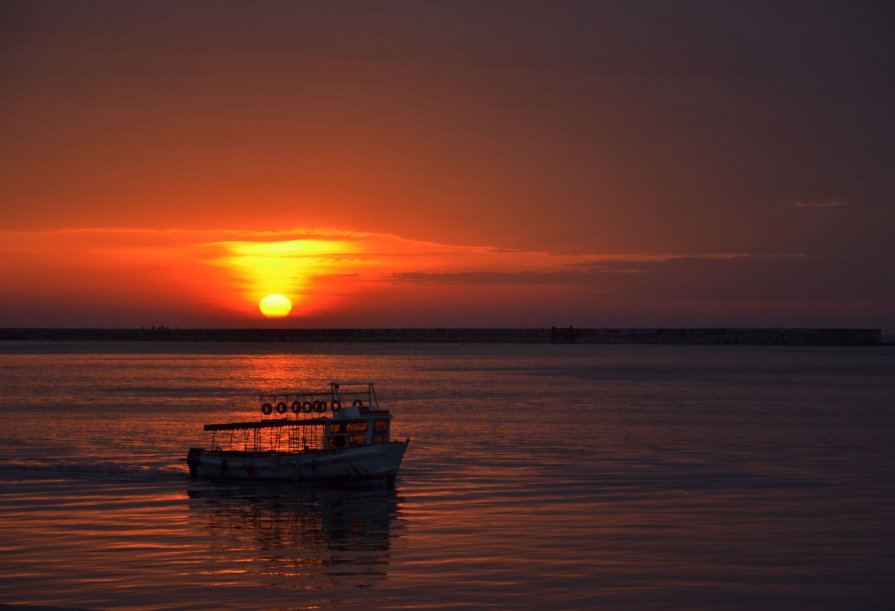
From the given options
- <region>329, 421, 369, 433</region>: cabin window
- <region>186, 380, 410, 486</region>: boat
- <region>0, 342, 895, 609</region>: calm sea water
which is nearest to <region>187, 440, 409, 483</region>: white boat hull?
<region>186, 380, 410, 486</region>: boat

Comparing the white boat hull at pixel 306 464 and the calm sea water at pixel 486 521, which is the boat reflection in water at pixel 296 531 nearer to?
the calm sea water at pixel 486 521

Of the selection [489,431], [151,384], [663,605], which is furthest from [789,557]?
[151,384]

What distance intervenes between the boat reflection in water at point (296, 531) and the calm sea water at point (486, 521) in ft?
0.41

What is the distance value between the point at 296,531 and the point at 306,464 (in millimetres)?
10604

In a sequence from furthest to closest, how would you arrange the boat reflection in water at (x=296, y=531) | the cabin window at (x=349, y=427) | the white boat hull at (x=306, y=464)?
the cabin window at (x=349, y=427) → the white boat hull at (x=306, y=464) → the boat reflection in water at (x=296, y=531)

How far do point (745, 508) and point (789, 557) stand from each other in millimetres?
8359

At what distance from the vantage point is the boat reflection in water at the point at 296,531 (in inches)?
1073

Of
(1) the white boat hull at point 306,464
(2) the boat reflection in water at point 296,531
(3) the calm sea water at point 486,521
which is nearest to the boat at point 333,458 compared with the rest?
(1) the white boat hull at point 306,464

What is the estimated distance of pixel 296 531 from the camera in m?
34.3

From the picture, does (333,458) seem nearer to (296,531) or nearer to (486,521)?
(296,531)

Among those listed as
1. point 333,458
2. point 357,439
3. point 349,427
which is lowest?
point 333,458

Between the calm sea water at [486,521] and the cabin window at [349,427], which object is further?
the cabin window at [349,427]

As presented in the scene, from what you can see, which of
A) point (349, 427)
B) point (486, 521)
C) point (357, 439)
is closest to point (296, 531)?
point (486, 521)

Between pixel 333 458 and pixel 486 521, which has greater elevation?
pixel 333 458
